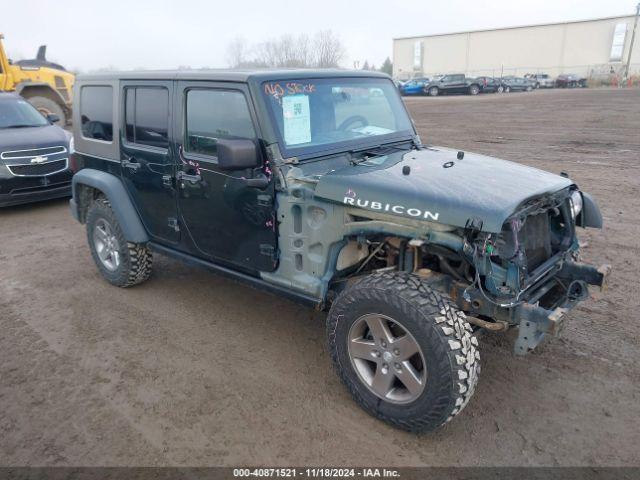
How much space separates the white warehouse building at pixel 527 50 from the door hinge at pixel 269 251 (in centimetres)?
6247

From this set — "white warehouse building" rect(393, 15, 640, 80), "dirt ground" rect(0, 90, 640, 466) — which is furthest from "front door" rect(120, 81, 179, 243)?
"white warehouse building" rect(393, 15, 640, 80)

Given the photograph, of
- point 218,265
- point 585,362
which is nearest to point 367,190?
point 218,265

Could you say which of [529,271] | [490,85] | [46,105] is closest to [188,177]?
[529,271]

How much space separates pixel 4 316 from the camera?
4441 millimetres

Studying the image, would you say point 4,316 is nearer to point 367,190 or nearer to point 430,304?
point 367,190

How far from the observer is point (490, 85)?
38312 mm

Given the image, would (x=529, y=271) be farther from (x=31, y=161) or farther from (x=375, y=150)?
(x=31, y=161)

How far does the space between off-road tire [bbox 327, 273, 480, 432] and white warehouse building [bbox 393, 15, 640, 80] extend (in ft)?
206

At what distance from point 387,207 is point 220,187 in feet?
4.46

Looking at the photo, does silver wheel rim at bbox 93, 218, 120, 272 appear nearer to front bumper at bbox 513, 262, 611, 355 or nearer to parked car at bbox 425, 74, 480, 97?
front bumper at bbox 513, 262, 611, 355

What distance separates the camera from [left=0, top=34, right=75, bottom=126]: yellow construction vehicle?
14076mm

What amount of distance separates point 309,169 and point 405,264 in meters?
0.90

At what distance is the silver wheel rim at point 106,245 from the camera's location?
4.82 meters

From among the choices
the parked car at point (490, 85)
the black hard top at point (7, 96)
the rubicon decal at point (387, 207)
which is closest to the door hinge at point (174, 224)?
the rubicon decal at point (387, 207)
